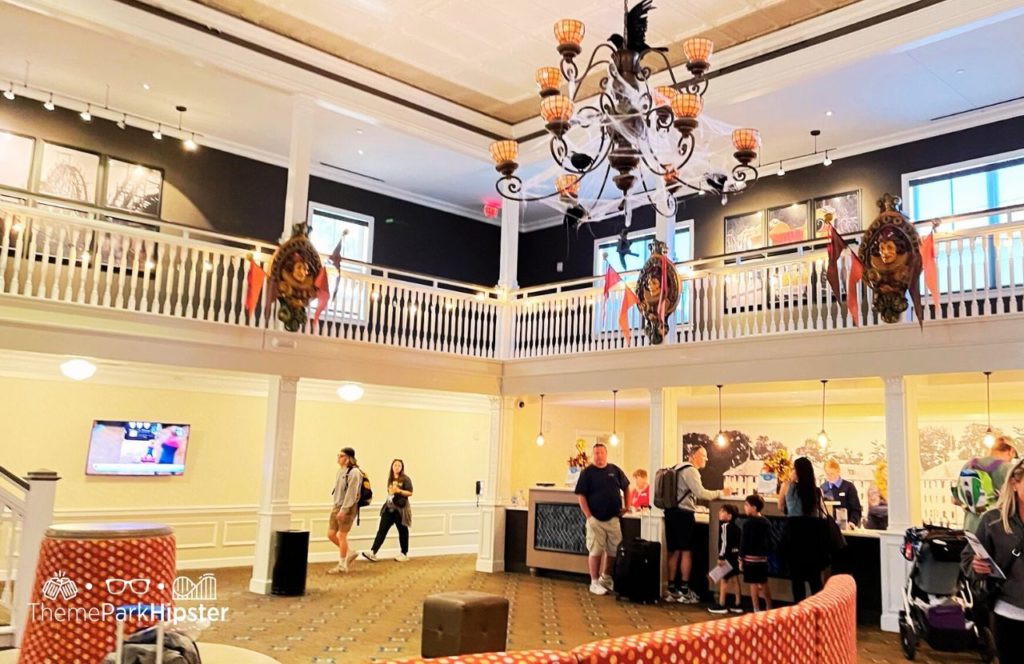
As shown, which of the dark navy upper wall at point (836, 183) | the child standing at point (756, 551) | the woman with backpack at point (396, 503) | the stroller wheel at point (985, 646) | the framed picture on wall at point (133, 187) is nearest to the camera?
the stroller wheel at point (985, 646)

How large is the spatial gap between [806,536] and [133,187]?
33.0ft

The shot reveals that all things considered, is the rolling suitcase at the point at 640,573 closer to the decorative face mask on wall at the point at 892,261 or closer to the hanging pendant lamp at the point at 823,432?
the hanging pendant lamp at the point at 823,432

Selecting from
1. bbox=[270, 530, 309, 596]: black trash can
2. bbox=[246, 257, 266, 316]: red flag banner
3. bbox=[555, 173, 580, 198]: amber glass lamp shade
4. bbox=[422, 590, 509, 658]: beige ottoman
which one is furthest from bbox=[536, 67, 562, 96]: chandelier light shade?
bbox=[270, 530, 309, 596]: black trash can

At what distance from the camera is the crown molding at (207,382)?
1028 centimetres

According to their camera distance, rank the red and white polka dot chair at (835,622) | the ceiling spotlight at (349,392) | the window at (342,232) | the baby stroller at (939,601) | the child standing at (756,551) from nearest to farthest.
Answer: the red and white polka dot chair at (835,622) → the baby stroller at (939,601) → the child standing at (756,551) → the ceiling spotlight at (349,392) → the window at (342,232)

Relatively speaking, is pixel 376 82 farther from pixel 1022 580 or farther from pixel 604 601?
pixel 1022 580

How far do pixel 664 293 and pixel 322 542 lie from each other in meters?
6.66

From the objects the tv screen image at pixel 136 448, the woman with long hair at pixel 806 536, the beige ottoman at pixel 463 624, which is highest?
the tv screen image at pixel 136 448

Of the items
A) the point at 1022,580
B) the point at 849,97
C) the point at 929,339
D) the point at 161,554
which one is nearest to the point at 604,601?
the point at 929,339

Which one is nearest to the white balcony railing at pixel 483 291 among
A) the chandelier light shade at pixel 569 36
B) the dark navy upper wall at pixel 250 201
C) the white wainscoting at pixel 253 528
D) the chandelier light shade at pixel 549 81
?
the dark navy upper wall at pixel 250 201

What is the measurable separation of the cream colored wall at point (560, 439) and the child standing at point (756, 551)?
616 cm

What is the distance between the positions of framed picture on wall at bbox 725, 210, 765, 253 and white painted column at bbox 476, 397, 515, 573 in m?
4.42

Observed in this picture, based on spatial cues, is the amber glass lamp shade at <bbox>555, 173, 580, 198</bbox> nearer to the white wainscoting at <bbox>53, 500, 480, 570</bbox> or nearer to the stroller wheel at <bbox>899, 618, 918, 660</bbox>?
the stroller wheel at <bbox>899, 618, 918, 660</bbox>

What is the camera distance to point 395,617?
8.16 metres
